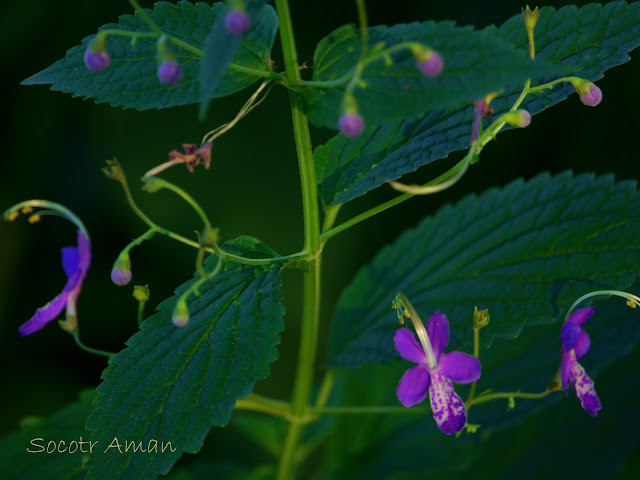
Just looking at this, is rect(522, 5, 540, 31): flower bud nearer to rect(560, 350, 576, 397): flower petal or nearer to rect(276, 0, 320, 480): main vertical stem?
rect(276, 0, 320, 480): main vertical stem

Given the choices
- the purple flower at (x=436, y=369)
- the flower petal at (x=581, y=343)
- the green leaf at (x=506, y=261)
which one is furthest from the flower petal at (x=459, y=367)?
the flower petal at (x=581, y=343)

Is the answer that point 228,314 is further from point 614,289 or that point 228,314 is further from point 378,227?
point 378,227

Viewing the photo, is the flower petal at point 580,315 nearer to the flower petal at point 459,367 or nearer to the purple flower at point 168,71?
the flower petal at point 459,367

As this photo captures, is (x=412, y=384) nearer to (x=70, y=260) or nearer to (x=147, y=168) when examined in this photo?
(x=70, y=260)

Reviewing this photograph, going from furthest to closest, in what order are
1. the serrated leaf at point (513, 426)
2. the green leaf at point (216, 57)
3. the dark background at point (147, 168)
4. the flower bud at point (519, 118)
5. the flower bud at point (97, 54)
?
the dark background at point (147, 168)
the serrated leaf at point (513, 426)
the flower bud at point (519, 118)
the flower bud at point (97, 54)
the green leaf at point (216, 57)

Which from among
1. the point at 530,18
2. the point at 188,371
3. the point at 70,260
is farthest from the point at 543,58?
the point at 70,260

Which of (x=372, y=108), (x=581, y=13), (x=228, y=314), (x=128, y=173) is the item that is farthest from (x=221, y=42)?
(x=128, y=173)
